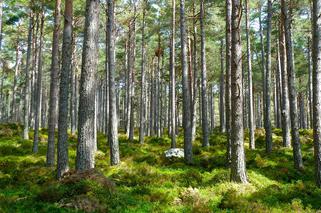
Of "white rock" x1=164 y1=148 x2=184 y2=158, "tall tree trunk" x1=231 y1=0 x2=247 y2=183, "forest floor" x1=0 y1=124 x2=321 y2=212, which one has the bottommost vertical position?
"forest floor" x1=0 y1=124 x2=321 y2=212

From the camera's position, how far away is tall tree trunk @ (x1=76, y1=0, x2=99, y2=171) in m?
10.1

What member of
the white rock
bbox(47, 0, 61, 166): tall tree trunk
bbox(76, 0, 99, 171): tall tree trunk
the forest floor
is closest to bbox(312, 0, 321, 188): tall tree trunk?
the forest floor

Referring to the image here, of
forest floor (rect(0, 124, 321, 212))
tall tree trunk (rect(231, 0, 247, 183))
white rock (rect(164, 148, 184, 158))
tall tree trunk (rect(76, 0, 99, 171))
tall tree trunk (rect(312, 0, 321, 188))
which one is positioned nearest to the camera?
forest floor (rect(0, 124, 321, 212))

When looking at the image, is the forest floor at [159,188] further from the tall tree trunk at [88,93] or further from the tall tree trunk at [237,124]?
the tall tree trunk at [88,93]

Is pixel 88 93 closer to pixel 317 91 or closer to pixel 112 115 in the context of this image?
pixel 112 115

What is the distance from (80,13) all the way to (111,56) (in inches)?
406

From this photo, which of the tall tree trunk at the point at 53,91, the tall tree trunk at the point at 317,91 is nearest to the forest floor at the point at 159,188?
the tall tree trunk at the point at 317,91

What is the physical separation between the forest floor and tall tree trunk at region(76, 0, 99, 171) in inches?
23.6

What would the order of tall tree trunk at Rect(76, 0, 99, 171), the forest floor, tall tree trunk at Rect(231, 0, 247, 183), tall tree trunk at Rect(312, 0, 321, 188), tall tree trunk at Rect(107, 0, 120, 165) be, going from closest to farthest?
the forest floor
tall tree trunk at Rect(76, 0, 99, 171)
tall tree trunk at Rect(231, 0, 247, 183)
tall tree trunk at Rect(312, 0, 321, 188)
tall tree trunk at Rect(107, 0, 120, 165)

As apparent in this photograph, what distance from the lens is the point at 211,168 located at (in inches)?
585

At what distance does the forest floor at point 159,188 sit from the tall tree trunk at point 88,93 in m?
0.60

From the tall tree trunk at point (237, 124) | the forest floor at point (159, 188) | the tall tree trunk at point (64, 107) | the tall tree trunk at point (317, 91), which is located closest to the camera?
the forest floor at point (159, 188)

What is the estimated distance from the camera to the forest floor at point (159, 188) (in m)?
8.46

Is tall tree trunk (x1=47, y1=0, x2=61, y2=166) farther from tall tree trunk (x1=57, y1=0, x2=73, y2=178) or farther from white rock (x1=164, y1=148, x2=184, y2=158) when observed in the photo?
white rock (x1=164, y1=148, x2=184, y2=158)
